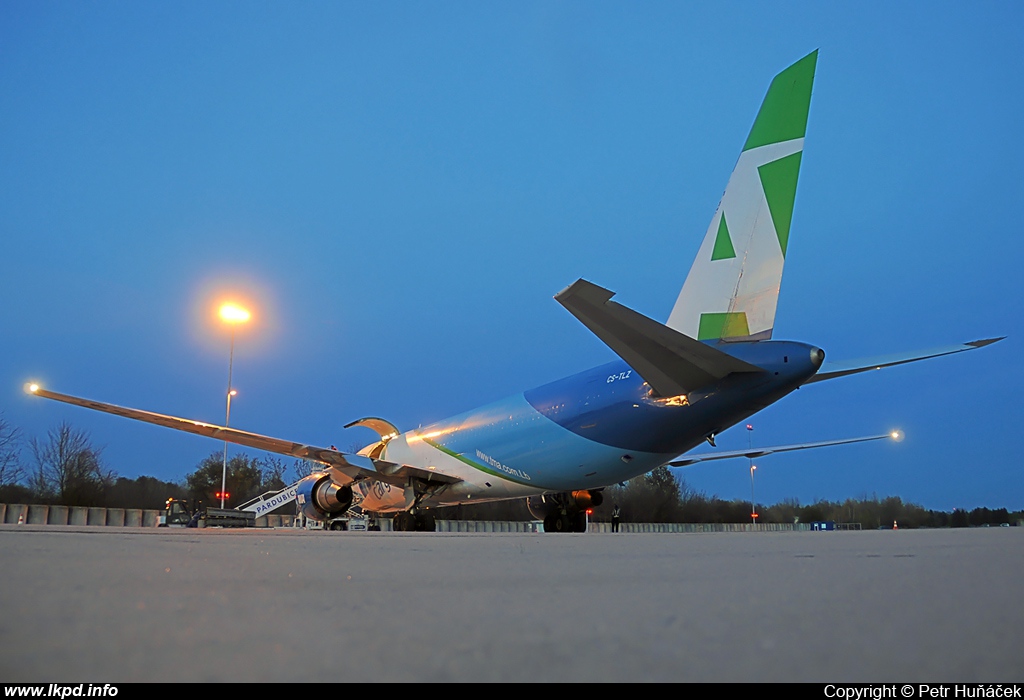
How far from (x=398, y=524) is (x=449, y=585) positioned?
1369 centimetres

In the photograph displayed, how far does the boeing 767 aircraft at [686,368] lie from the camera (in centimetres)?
870

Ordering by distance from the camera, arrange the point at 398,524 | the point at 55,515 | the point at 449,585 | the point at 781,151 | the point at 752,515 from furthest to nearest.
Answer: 1. the point at 752,515
2. the point at 55,515
3. the point at 398,524
4. the point at 781,151
5. the point at 449,585

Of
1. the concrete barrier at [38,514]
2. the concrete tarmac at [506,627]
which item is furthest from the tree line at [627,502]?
the concrete tarmac at [506,627]

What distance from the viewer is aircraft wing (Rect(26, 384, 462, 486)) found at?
41.9 feet

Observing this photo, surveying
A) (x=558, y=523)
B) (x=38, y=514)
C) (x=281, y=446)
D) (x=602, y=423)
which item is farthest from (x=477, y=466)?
(x=38, y=514)

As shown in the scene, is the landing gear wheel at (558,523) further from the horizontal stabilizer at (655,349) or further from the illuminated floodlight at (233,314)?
the illuminated floodlight at (233,314)

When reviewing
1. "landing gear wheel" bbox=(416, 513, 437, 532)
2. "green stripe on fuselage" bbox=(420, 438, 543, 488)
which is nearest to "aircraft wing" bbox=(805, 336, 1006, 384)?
"green stripe on fuselage" bbox=(420, 438, 543, 488)

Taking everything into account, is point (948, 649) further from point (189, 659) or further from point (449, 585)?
point (449, 585)

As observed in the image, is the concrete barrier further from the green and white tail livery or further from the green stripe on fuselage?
the green and white tail livery

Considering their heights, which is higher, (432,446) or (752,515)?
(432,446)

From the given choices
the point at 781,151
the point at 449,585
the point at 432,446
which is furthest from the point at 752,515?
the point at 449,585

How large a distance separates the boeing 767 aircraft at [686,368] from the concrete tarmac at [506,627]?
13.9 ft

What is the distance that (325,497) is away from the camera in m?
16.7
